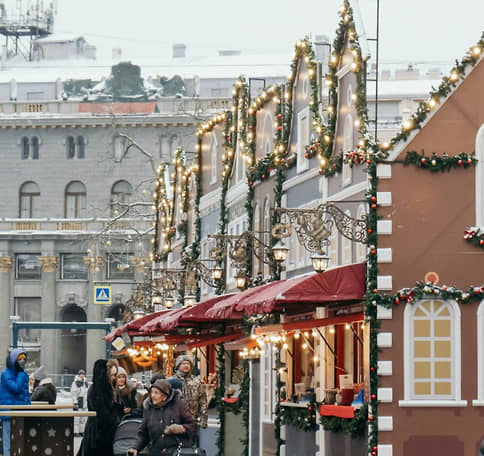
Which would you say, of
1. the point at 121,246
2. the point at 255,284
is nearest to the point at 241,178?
the point at 255,284

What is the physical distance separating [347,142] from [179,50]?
8408cm

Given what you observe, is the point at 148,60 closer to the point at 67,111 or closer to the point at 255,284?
the point at 67,111

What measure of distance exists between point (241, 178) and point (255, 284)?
5.11 metres

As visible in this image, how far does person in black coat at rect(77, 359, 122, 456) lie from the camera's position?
21422mm

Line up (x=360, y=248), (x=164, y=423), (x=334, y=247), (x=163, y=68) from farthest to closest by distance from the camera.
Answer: (x=163, y=68)
(x=334, y=247)
(x=360, y=248)
(x=164, y=423)

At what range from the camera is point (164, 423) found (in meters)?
19.3

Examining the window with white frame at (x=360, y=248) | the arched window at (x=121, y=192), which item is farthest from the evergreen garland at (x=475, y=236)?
the arched window at (x=121, y=192)

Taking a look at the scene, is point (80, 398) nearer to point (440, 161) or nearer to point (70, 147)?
point (440, 161)

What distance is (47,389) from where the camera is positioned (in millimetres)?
28922

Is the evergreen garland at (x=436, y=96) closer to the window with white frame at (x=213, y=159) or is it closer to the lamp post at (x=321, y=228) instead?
the lamp post at (x=321, y=228)

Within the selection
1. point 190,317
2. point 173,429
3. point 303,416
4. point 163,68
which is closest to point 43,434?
point 173,429

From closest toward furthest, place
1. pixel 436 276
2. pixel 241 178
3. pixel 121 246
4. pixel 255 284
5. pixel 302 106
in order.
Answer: pixel 436 276, pixel 302 106, pixel 255 284, pixel 241 178, pixel 121 246

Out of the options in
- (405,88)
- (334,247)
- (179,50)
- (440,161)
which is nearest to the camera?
(440,161)

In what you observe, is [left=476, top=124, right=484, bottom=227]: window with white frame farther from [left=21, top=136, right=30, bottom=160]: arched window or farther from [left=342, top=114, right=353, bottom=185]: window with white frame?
[left=21, top=136, right=30, bottom=160]: arched window
